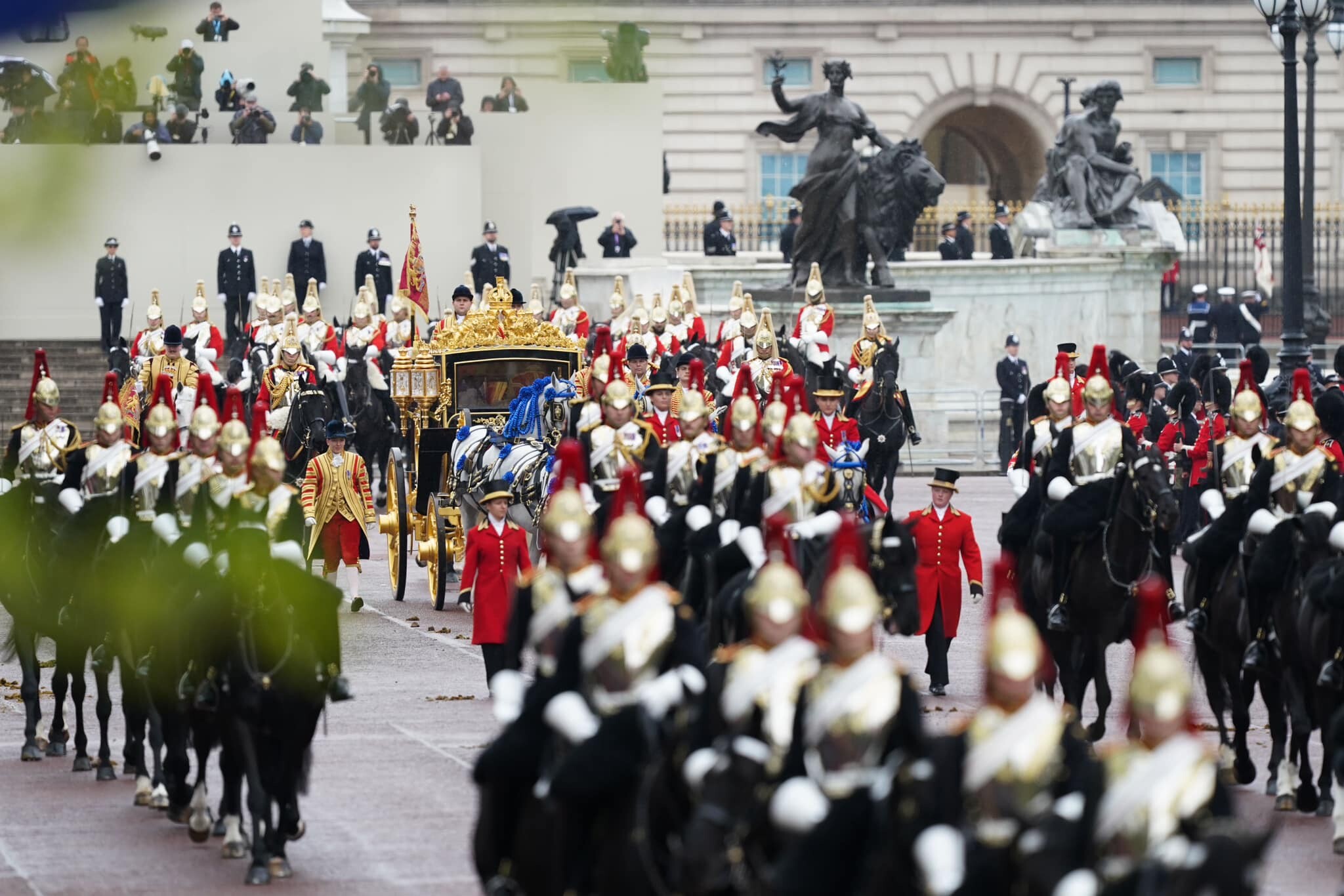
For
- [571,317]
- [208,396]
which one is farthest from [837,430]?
[208,396]

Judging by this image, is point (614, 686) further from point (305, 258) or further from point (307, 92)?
point (305, 258)

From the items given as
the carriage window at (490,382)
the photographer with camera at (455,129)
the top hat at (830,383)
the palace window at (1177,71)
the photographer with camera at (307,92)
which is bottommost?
the top hat at (830,383)

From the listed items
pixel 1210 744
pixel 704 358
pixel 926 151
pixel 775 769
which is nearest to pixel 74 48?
pixel 775 769

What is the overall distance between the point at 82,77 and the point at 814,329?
22.5 meters

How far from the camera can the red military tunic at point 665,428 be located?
13210mm

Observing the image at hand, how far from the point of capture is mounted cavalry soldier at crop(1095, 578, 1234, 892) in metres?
4.32

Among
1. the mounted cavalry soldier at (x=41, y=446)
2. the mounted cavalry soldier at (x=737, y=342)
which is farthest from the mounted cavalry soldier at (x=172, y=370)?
the mounted cavalry soldier at (x=41, y=446)

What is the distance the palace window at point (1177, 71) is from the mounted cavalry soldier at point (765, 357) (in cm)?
3080

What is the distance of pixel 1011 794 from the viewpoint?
4.57 m

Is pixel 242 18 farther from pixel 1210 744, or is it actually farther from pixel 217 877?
pixel 1210 744

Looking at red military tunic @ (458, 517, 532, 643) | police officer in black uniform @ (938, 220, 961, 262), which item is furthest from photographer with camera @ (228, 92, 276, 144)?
police officer in black uniform @ (938, 220, 961, 262)

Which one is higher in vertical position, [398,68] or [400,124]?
[400,124]

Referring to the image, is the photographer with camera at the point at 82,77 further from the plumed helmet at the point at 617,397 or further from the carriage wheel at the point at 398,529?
the carriage wheel at the point at 398,529

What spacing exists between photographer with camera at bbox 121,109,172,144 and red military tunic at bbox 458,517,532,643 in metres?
9.77
